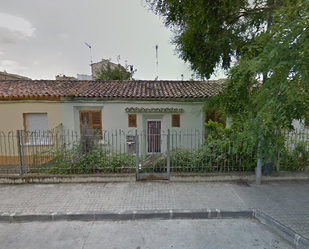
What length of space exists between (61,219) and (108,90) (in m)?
6.40

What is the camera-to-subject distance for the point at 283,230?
2.97m

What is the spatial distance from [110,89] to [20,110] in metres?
4.36

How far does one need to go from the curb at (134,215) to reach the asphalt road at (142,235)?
9cm

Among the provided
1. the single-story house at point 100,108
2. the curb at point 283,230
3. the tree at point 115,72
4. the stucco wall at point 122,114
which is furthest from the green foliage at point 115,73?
the curb at point 283,230

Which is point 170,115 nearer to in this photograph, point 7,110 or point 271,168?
point 271,168

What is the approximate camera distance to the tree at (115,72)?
56.6 ft

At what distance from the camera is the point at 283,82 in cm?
241

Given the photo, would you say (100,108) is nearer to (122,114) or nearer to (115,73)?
(122,114)

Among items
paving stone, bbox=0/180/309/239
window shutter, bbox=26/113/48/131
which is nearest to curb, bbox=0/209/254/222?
paving stone, bbox=0/180/309/239

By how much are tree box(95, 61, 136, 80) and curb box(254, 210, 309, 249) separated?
16.6 meters

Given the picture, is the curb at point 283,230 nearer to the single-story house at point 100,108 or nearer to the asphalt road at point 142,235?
the asphalt road at point 142,235

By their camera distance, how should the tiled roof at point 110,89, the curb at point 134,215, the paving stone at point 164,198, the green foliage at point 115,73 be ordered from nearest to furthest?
the curb at point 134,215
the paving stone at point 164,198
the tiled roof at point 110,89
the green foliage at point 115,73

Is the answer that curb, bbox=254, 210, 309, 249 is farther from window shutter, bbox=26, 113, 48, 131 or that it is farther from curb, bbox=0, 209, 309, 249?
window shutter, bbox=26, 113, 48, 131

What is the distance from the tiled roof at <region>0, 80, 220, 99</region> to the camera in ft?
25.5
